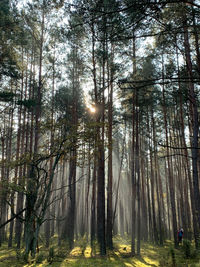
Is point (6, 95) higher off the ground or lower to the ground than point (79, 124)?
higher

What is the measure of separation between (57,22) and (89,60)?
3.74m

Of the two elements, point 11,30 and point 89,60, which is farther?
point 89,60

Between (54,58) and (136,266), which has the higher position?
(54,58)

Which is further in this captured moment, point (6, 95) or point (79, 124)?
point (6, 95)

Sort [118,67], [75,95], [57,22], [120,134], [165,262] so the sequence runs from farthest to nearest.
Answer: [120,134] < [75,95] < [57,22] < [118,67] < [165,262]

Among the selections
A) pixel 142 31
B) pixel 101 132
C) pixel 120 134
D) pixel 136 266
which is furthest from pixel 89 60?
pixel 120 134

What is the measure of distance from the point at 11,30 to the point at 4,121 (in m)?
7.93

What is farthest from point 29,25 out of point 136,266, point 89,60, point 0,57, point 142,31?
point 136,266

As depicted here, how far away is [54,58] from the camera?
15164mm

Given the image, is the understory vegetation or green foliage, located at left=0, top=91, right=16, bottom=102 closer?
the understory vegetation

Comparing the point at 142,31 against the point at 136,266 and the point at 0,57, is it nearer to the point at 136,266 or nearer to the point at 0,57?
the point at 136,266

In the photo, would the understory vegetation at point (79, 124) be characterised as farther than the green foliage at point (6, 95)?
No

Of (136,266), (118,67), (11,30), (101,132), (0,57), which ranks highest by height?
(11,30)

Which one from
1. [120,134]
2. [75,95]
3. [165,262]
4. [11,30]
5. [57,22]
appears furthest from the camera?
[120,134]
